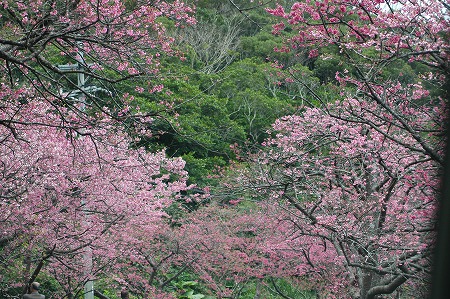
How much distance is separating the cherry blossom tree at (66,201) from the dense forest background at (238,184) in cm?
4

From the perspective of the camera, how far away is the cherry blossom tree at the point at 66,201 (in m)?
8.91

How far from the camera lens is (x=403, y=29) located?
5.61 metres

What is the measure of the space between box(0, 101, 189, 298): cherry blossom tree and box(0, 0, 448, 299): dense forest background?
0.14ft

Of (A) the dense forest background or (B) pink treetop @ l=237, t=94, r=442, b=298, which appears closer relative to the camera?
(A) the dense forest background

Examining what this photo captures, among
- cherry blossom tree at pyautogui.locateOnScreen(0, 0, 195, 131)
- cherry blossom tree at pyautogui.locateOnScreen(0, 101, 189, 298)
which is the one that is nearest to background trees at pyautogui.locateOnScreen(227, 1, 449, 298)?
cherry blossom tree at pyautogui.locateOnScreen(0, 0, 195, 131)

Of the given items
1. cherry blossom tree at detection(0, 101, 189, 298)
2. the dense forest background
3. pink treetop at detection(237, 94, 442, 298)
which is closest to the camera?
the dense forest background

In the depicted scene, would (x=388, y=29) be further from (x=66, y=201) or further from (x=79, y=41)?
(x=66, y=201)

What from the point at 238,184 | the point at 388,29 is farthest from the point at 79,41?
the point at 238,184

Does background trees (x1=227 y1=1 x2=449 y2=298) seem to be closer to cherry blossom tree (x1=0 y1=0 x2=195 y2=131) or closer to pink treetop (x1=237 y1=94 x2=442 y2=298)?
pink treetop (x1=237 y1=94 x2=442 y2=298)

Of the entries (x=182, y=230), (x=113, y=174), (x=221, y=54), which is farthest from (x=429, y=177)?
(x=221, y=54)

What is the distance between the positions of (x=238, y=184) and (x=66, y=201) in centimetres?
382

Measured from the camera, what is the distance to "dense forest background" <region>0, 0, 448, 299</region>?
6152 millimetres

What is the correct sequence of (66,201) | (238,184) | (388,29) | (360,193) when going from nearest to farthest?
(388,29)
(360,193)
(66,201)
(238,184)

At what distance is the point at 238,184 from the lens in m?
12.7
